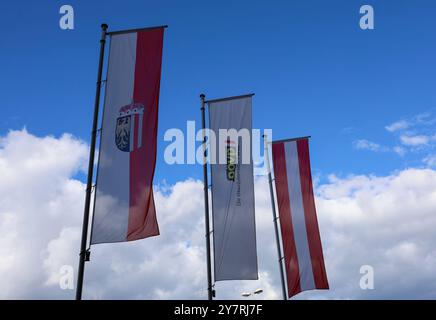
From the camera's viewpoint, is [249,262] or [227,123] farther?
[227,123]

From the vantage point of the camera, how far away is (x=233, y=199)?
20734mm

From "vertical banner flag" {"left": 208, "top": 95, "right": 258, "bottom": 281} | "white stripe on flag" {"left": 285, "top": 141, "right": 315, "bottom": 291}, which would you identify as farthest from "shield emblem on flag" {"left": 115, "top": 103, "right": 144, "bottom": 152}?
"white stripe on flag" {"left": 285, "top": 141, "right": 315, "bottom": 291}

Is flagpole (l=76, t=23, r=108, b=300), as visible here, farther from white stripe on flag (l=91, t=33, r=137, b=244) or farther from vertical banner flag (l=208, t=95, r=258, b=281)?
vertical banner flag (l=208, t=95, r=258, b=281)

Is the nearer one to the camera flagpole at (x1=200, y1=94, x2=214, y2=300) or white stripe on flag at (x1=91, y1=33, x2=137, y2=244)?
white stripe on flag at (x1=91, y1=33, x2=137, y2=244)

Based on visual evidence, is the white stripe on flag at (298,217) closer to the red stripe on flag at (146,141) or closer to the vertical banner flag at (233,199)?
the vertical banner flag at (233,199)

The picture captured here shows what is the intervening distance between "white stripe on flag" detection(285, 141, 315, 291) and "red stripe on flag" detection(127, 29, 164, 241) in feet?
36.5

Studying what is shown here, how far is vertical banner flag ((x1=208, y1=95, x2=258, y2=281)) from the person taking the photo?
786 inches

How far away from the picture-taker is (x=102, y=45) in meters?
15.9

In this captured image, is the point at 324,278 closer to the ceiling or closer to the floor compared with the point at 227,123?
closer to the floor

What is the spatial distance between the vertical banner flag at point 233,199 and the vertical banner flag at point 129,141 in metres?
6.05

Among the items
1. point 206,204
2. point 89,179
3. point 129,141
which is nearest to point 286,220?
point 206,204
